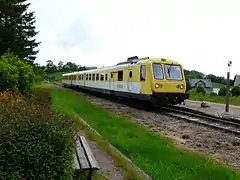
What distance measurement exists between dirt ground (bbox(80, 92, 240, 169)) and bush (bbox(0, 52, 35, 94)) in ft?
14.7

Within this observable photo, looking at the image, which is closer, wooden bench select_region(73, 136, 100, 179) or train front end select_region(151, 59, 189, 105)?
wooden bench select_region(73, 136, 100, 179)

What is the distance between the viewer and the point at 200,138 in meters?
12.6

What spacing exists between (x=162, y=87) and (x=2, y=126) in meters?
17.4

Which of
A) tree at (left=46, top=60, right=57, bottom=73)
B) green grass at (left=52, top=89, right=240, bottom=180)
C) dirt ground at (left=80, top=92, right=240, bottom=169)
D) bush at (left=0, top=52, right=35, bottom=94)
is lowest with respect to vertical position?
dirt ground at (left=80, top=92, right=240, bottom=169)

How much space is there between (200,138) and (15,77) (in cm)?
569

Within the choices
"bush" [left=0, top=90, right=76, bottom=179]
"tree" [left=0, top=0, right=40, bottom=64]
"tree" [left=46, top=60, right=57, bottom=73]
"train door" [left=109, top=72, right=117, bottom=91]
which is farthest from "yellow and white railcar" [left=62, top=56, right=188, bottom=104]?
"tree" [left=46, top=60, right=57, bottom=73]

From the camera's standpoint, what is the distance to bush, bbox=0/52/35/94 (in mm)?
12044

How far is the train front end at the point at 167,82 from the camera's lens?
21.3 metres

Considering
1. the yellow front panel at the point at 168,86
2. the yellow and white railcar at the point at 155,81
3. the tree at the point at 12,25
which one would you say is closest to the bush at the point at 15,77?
the yellow and white railcar at the point at 155,81

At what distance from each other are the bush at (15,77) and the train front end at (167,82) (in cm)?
817

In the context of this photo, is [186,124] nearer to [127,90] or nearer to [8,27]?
[127,90]

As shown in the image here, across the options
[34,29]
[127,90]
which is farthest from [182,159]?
[34,29]

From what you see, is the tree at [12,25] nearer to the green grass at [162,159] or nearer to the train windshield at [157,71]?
the train windshield at [157,71]

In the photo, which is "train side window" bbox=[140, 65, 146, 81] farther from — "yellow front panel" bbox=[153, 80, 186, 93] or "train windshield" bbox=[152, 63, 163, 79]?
"yellow front panel" bbox=[153, 80, 186, 93]
